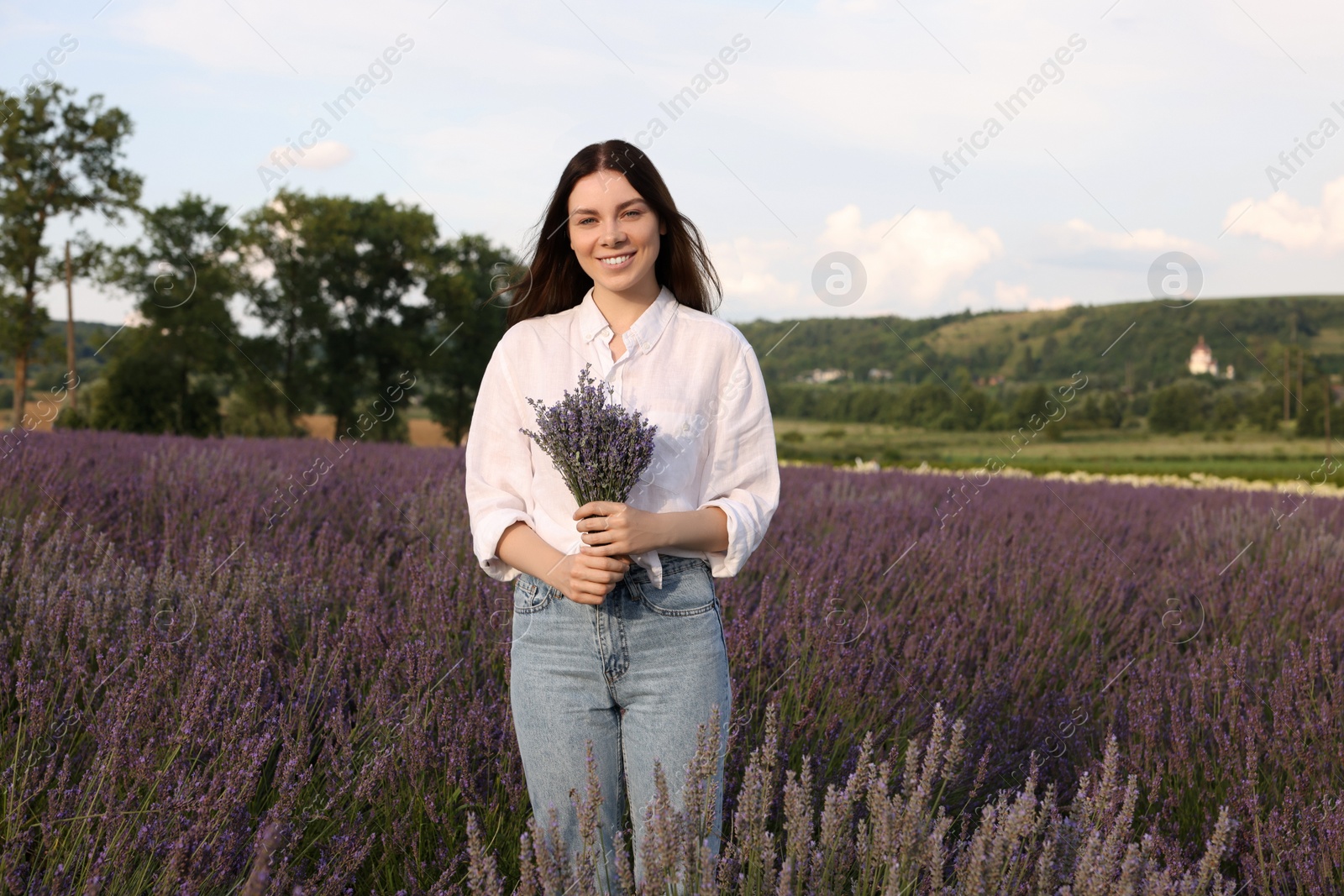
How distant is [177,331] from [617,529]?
2872 centimetres

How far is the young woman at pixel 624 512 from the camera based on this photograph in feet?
5.06

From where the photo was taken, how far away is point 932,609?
370cm

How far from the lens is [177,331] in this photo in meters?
26.7

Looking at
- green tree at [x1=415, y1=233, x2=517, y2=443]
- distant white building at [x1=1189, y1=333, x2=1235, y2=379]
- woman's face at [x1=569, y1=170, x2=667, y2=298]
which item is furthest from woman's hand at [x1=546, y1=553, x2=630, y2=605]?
distant white building at [x1=1189, y1=333, x2=1235, y2=379]

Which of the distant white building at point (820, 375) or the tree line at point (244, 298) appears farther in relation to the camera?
the distant white building at point (820, 375)

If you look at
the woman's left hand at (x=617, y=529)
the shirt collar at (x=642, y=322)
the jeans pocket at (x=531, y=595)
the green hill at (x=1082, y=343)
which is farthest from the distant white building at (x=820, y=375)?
the woman's left hand at (x=617, y=529)

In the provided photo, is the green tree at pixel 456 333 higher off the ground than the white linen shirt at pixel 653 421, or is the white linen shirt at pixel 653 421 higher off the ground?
the green tree at pixel 456 333

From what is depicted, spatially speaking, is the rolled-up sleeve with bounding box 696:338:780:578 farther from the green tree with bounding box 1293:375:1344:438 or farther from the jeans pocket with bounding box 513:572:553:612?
the green tree with bounding box 1293:375:1344:438

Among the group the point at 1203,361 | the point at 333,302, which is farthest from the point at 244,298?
the point at 1203,361

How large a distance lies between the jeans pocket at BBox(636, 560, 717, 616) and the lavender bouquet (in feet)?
0.50

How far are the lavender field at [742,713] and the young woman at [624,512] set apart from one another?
180mm

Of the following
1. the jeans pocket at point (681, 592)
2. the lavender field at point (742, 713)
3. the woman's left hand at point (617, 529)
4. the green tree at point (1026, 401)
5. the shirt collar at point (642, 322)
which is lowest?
the lavender field at point (742, 713)

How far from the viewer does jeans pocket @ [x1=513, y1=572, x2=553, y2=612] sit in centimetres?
159

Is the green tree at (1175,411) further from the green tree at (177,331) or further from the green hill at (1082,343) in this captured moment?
the green tree at (177,331)
